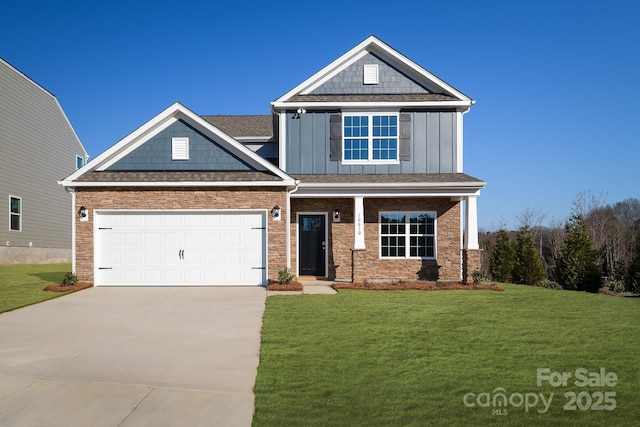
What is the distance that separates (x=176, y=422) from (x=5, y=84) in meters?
27.2

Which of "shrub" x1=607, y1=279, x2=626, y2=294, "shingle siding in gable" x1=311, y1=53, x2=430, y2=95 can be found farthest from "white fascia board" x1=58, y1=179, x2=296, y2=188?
"shrub" x1=607, y1=279, x2=626, y2=294

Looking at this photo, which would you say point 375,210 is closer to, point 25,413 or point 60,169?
point 25,413

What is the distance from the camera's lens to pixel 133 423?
4648 mm

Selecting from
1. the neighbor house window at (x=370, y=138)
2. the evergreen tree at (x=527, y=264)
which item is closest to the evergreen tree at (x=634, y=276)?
the evergreen tree at (x=527, y=264)

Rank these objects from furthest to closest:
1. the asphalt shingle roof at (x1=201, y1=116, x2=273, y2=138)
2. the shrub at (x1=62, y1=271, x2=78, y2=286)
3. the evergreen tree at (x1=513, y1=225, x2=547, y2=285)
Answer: the asphalt shingle roof at (x1=201, y1=116, x2=273, y2=138) < the evergreen tree at (x1=513, y1=225, x2=547, y2=285) < the shrub at (x1=62, y1=271, x2=78, y2=286)

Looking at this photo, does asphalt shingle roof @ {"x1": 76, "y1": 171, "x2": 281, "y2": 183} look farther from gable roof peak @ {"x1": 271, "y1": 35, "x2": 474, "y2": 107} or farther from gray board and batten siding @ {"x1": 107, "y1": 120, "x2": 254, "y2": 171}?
gable roof peak @ {"x1": 271, "y1": 35, "x2": 474, "y2": 107}

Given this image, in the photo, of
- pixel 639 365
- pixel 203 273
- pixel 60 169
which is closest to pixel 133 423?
pixel 639 365

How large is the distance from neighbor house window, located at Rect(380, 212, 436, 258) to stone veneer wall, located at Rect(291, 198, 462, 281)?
194 mm

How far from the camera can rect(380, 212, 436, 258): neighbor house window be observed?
16328mm

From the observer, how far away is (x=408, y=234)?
16.3m

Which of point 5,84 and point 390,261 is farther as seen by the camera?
point 5,84

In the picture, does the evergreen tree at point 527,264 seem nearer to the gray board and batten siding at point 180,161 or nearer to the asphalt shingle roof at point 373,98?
the asphalt shingle roof at point 373,98

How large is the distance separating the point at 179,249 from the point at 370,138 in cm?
742

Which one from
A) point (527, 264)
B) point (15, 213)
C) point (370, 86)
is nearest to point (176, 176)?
point (370, 86)
